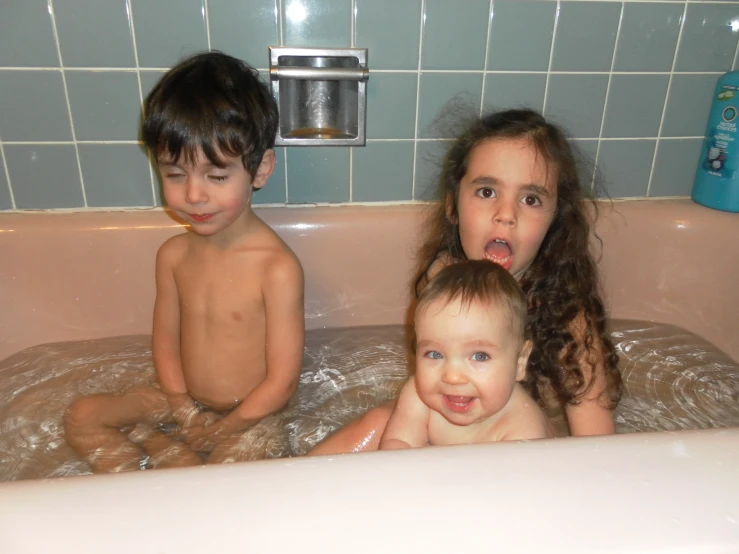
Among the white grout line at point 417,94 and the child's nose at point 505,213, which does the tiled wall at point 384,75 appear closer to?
the white grout line at point 417,94

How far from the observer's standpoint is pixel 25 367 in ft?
4.52

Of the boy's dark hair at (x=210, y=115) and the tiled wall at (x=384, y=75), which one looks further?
the tiled wall at (x=384, y=75)

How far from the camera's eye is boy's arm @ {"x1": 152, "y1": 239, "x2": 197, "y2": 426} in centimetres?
120

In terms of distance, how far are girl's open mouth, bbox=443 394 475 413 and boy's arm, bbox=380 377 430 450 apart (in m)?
0.10

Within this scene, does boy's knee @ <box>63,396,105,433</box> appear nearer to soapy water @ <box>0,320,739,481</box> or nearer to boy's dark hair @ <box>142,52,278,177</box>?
soapy water @ <box>0,320,739,481</box>

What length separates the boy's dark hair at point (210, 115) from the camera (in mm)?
1000

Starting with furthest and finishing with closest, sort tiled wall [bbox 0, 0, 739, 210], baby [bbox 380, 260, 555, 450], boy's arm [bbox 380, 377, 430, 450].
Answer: tiled wall [bbox 0, 0, 739, 210] < boy's arm [bbox 380, 377, 430, 450] < baby [bbox 380, 260, 555, 450]

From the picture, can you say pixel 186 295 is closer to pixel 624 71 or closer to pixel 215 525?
pixel 215 525

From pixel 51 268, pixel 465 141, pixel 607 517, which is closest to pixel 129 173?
pixel 51 268

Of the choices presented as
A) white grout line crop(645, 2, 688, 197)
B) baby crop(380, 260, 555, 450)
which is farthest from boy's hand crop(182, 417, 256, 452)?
white grout line crop(645, 2, 688, 197)

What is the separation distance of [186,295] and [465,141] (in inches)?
23.2

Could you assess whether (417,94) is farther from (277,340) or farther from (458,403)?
(458,403)

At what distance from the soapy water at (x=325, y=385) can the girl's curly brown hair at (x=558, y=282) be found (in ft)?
0.52

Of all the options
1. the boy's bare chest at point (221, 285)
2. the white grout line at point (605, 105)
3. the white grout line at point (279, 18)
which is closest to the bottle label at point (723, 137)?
the white grout line at point (605, 105)
